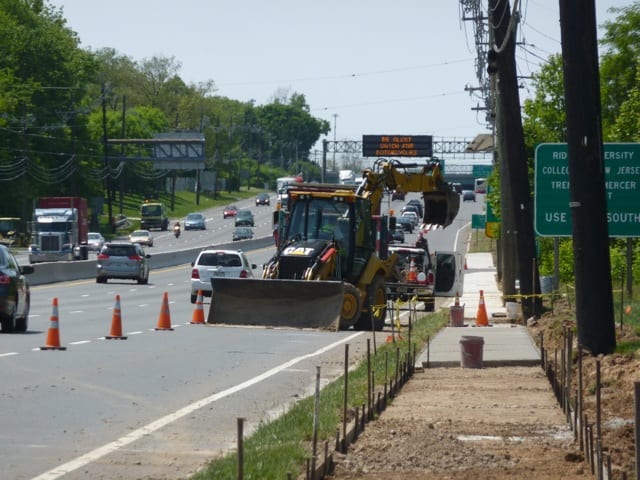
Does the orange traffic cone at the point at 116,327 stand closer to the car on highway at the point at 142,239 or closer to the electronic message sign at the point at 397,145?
the car on highway at the point at 142,239

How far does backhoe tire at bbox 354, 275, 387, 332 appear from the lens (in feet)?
98.8

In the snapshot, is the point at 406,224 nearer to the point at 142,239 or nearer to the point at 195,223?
the point at 195,223

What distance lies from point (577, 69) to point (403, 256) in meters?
27.8

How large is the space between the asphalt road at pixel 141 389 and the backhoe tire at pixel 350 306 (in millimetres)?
362

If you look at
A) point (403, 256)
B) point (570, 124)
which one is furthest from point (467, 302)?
point (570, 124)

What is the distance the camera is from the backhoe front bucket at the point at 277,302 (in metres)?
27.8

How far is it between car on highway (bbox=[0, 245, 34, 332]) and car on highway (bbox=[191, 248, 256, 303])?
17.3m

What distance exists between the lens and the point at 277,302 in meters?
28.0

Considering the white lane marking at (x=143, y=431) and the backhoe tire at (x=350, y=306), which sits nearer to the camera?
the white lane marking at (x=143, y=431)

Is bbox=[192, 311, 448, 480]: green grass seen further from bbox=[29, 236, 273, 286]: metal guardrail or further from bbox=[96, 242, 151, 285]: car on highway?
bbox=[96, 242, 151, 285]: car on highway

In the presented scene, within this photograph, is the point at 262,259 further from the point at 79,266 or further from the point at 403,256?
the point at 403,256

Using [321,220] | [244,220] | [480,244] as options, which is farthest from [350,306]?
[244,220]

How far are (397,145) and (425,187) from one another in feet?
271

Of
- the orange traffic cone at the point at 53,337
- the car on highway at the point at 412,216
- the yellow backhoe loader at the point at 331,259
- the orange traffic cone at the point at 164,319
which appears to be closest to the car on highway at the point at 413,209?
the car on highway at the point at 412,216
